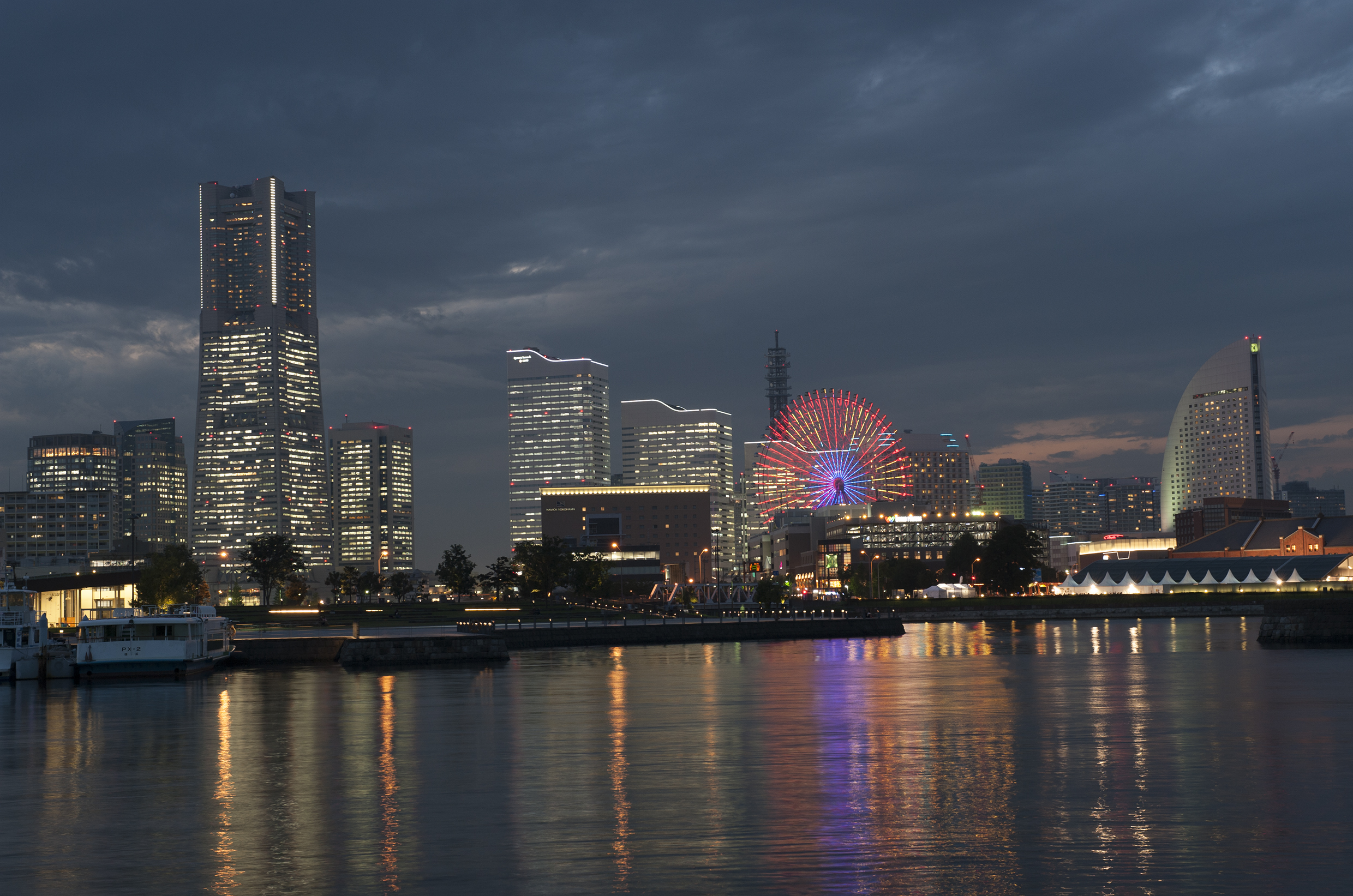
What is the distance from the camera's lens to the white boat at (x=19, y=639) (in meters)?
82.6

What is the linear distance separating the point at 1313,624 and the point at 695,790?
84348mm

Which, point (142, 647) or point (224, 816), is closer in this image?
point (224, 816)

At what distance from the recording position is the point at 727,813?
2759cm

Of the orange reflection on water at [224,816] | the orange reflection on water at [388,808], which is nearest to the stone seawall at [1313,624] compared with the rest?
the orange reflection on water at [388,808]

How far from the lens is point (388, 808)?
95.8 feet

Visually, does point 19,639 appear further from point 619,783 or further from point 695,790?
point 695,790

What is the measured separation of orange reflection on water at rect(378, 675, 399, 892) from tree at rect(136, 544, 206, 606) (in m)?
109

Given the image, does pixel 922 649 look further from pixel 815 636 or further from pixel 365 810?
pixel 365 810

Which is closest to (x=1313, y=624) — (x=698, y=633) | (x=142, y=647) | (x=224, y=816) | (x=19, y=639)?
(x=698, y=633)

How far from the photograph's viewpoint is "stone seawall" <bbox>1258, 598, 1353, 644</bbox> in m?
99.4

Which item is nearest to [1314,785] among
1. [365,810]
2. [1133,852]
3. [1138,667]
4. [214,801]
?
[1133,852]

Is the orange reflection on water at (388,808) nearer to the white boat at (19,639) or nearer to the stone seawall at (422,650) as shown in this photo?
the stone seawall at (422,650)

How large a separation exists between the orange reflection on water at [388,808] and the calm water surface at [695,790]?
0.12 meters

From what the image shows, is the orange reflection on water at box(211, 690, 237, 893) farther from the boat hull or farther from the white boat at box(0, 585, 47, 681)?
the white boat at box(0, 585, 47, 681)
